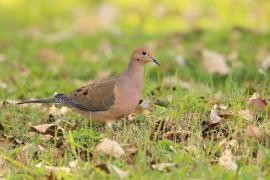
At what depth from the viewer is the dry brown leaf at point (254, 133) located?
5.08 metres

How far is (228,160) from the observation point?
4828 mm

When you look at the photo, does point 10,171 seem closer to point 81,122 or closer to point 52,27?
point 81,122

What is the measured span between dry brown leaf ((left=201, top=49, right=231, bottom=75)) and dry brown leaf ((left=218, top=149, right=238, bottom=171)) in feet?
12.5

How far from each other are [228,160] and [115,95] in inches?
59.1

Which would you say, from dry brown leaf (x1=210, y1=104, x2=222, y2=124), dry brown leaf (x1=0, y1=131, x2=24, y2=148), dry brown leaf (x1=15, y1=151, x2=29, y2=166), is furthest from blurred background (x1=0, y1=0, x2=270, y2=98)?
dry brown leaf (x1=15, y1=151, x2=29, y2=166)

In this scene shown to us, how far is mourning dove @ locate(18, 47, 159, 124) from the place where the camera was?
235 inches

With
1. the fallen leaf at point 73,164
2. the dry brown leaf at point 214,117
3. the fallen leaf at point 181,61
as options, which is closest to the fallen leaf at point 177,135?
the dry brown leaf at point 214,117

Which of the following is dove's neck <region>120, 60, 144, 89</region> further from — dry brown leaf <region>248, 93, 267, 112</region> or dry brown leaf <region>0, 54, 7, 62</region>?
dry brown leaf <region>0, 54, 7, 62</region>

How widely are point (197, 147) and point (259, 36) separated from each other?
5.97 meters

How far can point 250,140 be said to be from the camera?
5090 mm

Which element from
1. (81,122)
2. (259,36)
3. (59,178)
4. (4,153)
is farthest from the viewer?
(259,36)

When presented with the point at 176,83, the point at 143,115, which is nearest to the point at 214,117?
the point at 143,115

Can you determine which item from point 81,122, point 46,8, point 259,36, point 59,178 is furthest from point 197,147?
point 46,8

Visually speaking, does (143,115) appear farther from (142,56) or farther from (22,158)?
(22,158)
